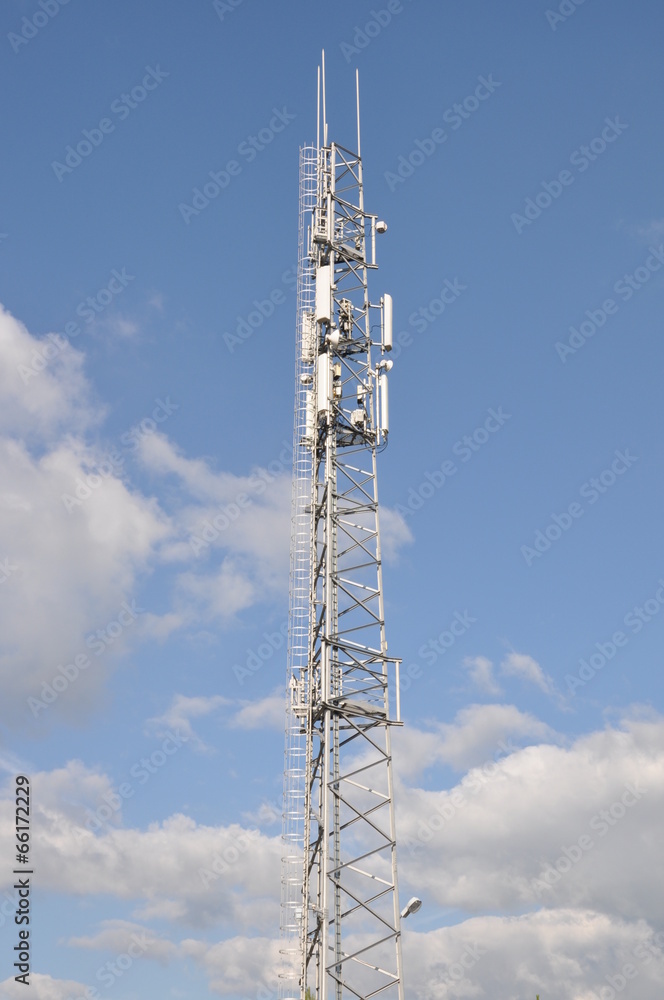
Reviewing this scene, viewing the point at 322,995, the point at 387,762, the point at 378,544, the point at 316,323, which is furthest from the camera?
the point at 316,323

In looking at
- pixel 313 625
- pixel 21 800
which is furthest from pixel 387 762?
pixel 21 800

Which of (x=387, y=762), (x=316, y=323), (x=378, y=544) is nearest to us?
(x=387, y=762)

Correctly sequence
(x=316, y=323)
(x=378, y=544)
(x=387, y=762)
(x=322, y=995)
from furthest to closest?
(x=316, y=323)
(x=378, y=544)
(x=387, y=762)
(x=322, y=995)

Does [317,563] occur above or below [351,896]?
above

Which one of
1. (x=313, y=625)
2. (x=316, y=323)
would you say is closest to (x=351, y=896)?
(x=313, y=625)

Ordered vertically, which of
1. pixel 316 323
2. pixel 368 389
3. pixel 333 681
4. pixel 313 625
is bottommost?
pixel 333 681

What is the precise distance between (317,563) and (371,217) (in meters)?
16.6

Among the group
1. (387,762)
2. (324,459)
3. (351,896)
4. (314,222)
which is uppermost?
(314,222)

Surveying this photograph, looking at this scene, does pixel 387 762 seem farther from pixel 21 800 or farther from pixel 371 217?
pixel 371 217

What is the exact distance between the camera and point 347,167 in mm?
52906

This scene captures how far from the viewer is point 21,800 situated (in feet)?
162

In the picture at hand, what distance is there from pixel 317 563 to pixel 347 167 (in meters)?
18.8

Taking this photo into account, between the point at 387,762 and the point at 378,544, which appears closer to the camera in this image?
the point at 387,762

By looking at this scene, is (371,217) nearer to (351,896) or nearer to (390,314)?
(390,314)
